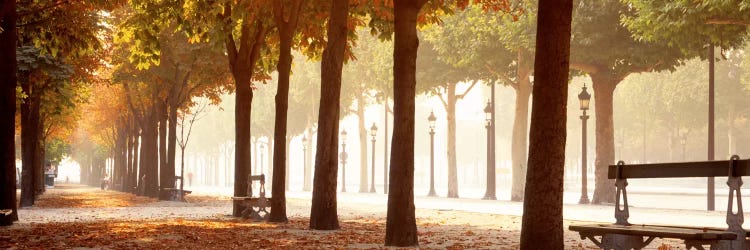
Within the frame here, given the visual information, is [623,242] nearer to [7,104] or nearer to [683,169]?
[683,169]

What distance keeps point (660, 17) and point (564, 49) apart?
15977 millimetres

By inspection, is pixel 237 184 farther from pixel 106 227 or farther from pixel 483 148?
pixel 483 148

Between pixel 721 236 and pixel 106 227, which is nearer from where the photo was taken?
pixel 721 236

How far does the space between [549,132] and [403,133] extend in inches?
161

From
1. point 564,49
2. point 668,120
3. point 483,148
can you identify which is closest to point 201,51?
point 564,49

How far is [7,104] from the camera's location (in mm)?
19719

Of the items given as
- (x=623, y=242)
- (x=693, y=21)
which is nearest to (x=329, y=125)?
(x=623, y=242)

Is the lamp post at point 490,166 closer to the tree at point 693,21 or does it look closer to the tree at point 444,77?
the tree at point 444,77

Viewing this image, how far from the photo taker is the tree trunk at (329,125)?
58.1 ft

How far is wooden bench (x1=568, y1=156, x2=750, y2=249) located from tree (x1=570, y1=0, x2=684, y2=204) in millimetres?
22870

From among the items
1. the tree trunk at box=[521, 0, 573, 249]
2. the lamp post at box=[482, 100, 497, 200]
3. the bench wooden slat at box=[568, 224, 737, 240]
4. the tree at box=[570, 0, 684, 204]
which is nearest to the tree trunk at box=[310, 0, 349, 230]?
the tree trunk at box=[521, 0, 573, 249]

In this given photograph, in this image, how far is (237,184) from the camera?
78.2 ft

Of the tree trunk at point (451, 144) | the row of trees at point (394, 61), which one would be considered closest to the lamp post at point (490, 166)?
the row of trees at point (394, 61)

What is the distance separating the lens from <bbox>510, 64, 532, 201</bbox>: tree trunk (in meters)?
40.3
